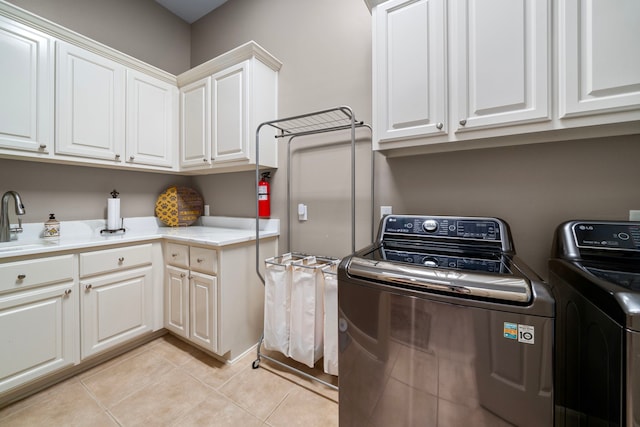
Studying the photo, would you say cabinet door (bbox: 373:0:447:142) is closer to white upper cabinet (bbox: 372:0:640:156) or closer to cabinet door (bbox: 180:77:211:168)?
white upper cabinet (bbox: 372:0:640:156)

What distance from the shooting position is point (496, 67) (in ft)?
Result: 3.51

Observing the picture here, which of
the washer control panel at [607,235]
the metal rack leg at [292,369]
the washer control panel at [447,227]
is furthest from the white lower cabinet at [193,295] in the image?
the washer control panel at [607,235]

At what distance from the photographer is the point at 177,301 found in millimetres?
1938

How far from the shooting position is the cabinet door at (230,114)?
6.42ft

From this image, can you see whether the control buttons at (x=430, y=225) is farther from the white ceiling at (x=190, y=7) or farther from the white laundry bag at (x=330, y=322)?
the white ceiling at (x=190, y=7)

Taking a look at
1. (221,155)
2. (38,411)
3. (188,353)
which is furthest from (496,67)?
(38,411)

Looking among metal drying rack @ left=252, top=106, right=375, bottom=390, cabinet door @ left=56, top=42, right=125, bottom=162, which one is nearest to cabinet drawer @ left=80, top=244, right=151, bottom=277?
cabinet door @ left=56, top=42, right=125, bottom=162

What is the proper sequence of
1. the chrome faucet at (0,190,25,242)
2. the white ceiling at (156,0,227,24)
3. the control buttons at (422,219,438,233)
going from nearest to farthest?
the control buttons at (422,219,438,233) < the chrome faucet at (0,190,25,242) < the white ceiling at (156,0,227,24)

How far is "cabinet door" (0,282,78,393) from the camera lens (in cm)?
134

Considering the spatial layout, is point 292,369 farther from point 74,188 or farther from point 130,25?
point 130,25

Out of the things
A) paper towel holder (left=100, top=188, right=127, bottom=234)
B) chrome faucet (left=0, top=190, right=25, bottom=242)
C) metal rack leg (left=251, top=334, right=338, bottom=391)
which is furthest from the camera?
paper towel holder (left=100, top=188, right=127, bottom=234)

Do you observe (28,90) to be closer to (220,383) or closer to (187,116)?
(187,116)

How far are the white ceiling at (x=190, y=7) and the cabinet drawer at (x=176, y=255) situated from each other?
2.52m

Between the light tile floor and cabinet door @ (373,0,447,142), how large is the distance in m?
1.60
